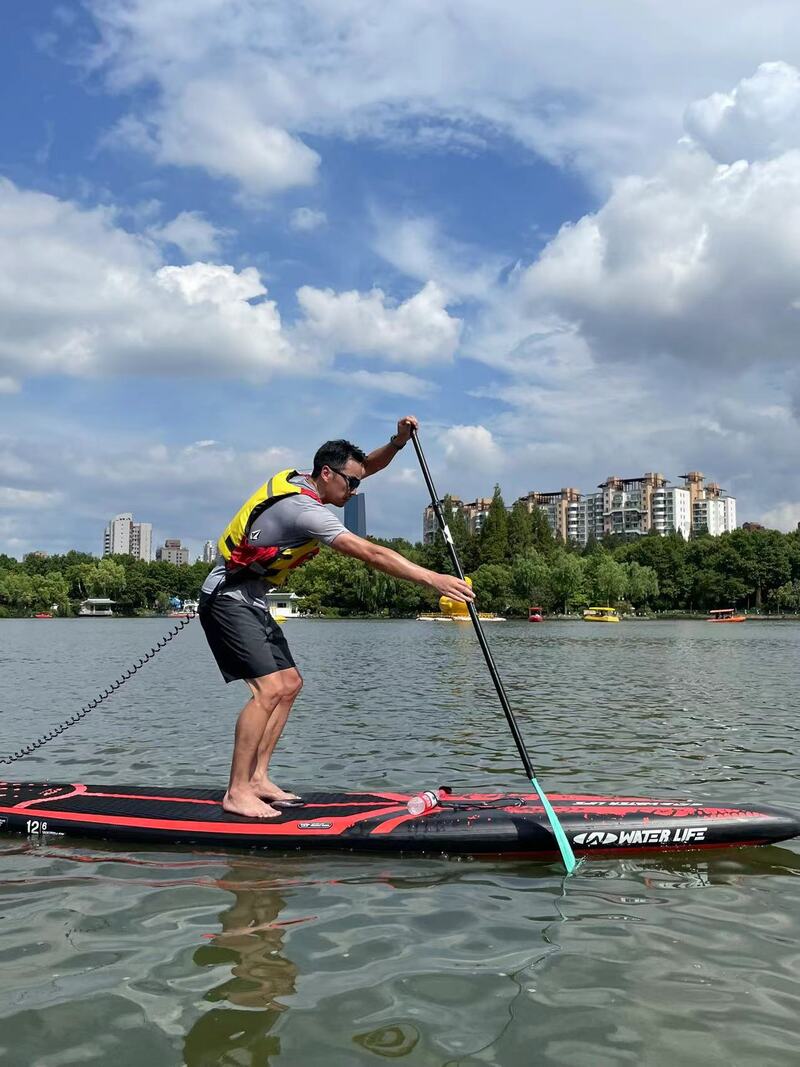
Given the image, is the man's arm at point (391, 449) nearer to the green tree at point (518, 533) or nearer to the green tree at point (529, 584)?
the green tree at point (529, 584)

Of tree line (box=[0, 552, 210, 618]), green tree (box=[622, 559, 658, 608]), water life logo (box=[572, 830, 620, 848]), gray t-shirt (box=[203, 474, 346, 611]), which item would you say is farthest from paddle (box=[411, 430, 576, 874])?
tree line (box=[0, 552, 210, 618])

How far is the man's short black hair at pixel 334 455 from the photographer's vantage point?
24.1 ft

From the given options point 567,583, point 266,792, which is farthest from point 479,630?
point 567,583

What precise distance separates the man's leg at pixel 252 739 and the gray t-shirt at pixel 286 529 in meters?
0.69

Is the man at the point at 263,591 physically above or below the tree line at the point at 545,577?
below

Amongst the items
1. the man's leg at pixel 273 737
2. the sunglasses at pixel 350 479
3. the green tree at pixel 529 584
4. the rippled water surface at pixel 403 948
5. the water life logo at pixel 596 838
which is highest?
the green tree at pixel 529 584

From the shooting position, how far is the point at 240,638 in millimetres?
7059

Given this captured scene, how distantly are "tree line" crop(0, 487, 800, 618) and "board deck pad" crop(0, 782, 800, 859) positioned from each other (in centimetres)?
10316

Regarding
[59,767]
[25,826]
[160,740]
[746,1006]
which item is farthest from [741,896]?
[160,740]

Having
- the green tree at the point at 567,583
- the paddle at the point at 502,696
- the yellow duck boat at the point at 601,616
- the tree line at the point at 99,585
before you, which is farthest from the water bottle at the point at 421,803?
the tree line at the point at 99,585

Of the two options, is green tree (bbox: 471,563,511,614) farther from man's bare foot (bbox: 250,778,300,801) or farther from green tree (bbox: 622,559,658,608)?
man's bare foot (bbox: 250,778,300,801)

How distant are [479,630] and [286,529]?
1849mm

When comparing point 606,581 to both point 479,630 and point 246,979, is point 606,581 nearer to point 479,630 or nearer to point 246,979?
point 479,630

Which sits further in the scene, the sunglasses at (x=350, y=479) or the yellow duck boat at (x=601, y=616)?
the yellow duck boat at (x=601, y=616)
